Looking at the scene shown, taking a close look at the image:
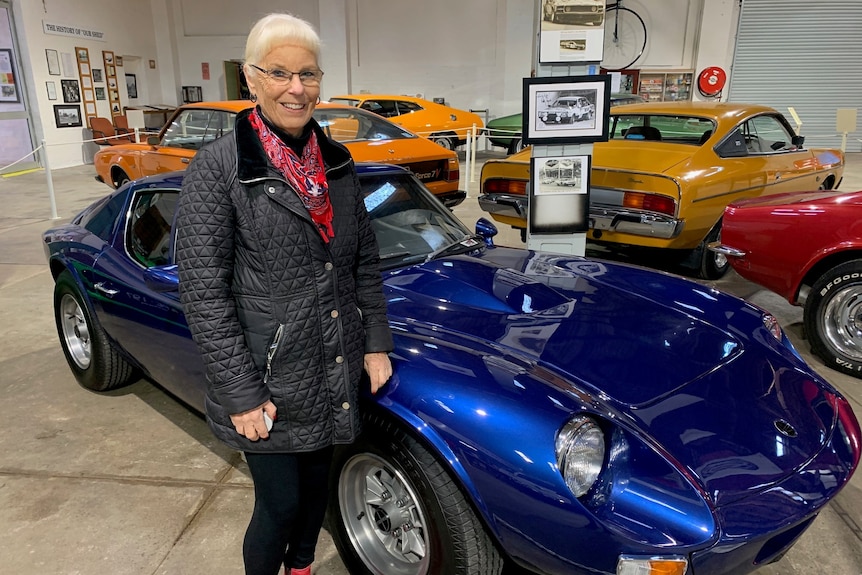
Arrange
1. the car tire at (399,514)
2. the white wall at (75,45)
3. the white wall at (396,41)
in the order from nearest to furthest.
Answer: the car tire at (399,514) < the white wall at (75,45) < the white wall at (396,41)

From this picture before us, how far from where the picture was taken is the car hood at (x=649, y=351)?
175 cm

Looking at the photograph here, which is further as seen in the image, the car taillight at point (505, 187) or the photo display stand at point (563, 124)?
the car taillight at point (505, 187)

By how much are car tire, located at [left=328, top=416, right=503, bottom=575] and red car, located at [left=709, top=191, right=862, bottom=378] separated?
313cm

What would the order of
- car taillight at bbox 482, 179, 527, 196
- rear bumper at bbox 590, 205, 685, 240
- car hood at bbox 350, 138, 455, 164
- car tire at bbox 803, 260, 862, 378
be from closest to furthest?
1. car tire at bbox 803, 260, 862, 378
2. rear bumper at bbox 590, 205, 685, 240
3. car taillight at bbox 482, 179, 527, 196
4. car hood at bbox 350, 138, 455, 164

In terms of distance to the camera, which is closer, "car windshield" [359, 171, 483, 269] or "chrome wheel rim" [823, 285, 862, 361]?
"car windshield" [359, 171, 483, 269]

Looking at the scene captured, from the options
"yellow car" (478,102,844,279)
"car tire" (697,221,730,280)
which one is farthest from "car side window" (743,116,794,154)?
"car tire" (697,221,730,280)

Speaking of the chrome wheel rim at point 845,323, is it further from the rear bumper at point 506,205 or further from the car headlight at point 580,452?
the car headlight at point 580,452

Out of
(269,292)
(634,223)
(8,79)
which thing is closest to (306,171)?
(269,292)

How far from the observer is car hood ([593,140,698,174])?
16.9 ft

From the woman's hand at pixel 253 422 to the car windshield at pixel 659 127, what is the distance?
17.5 feet

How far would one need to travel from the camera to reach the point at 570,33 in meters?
4.11

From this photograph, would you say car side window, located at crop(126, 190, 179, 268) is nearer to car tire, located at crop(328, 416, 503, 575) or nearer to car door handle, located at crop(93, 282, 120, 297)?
car door handle, located at crop(93, 282, 120, 297)

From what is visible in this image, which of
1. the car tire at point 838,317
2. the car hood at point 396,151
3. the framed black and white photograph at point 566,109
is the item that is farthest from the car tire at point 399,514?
the car hood at point 396,151

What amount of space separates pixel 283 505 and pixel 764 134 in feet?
20.8
